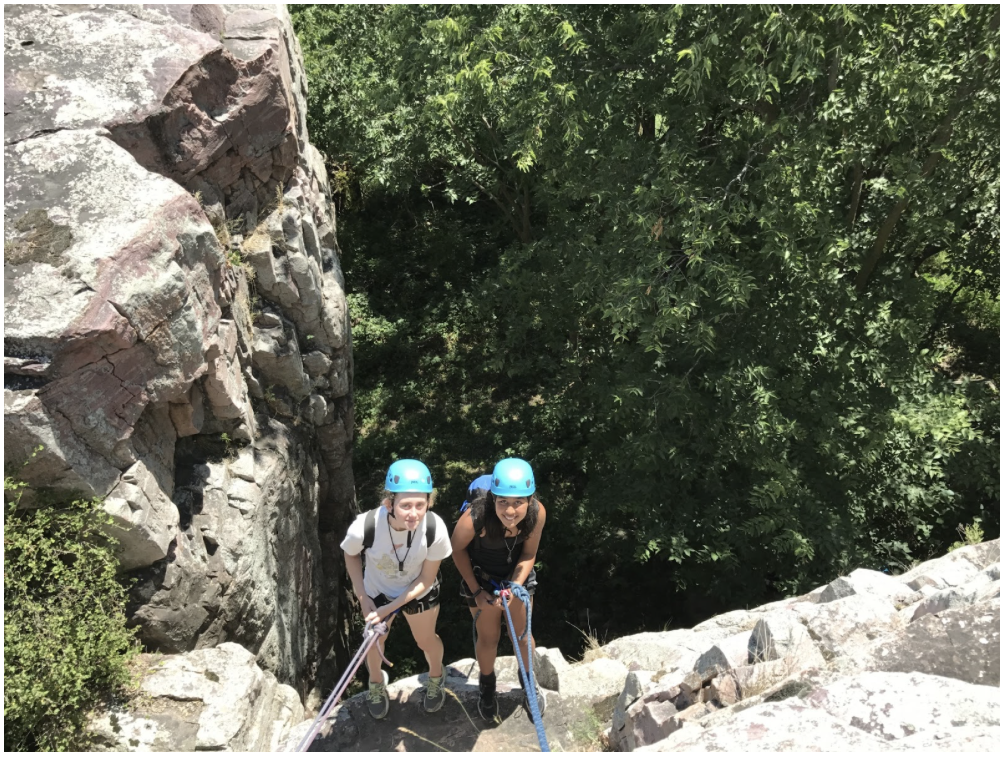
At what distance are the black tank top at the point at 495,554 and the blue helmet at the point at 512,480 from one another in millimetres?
392

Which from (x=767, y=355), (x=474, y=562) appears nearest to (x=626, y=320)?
(x=767, y=355)

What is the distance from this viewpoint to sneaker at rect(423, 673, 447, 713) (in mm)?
5180

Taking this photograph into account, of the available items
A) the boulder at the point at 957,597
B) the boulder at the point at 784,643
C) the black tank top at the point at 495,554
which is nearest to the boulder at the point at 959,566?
the boulder at the point at 957,597

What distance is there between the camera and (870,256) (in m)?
8.45

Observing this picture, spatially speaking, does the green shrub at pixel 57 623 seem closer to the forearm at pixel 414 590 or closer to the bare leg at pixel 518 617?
the forearm at pixel 414 590

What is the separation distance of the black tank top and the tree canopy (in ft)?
9.04

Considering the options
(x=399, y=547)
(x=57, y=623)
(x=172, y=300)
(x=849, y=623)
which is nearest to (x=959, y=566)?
(x=849, y=623)

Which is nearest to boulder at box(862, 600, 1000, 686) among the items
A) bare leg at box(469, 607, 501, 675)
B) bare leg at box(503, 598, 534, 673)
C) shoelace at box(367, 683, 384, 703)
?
bare leg at box(503, 598, 534, 673)

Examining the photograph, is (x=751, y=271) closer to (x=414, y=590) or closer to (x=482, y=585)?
(x=482, y=585)

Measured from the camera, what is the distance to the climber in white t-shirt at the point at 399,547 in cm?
408

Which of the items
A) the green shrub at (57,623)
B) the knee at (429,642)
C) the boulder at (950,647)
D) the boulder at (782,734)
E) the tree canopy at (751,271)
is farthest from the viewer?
the tree canopy at (751,271)

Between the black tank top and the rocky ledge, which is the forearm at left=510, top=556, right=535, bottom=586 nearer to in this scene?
the black tank top

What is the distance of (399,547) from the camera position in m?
4.32

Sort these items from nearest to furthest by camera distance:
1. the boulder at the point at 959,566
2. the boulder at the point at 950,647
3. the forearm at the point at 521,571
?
the boulder at the point at 950,647 < the forearm at the point at 521,571 < the boulder at the point at 959,566
